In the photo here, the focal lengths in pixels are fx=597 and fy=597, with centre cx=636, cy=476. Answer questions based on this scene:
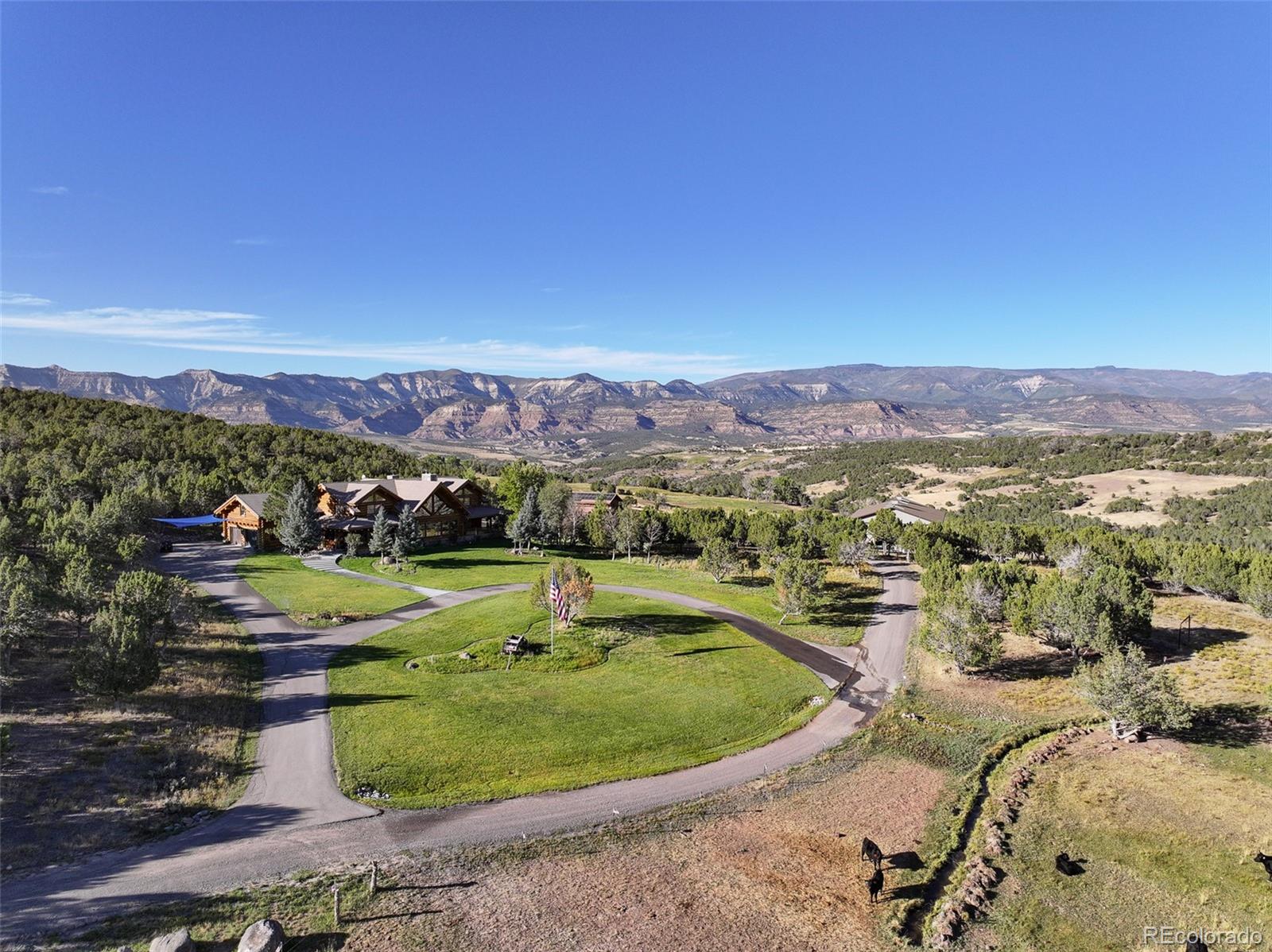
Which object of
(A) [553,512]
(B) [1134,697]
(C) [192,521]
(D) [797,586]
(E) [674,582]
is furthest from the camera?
(A) [553,512]

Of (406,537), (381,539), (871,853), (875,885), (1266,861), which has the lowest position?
(1266,861)

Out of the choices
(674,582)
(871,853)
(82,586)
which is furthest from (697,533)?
(82,586)

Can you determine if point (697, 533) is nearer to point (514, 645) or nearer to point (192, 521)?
point (514, 645)

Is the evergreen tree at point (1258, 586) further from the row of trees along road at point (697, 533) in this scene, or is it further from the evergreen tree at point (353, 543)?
the evergreen tree at point (353, 543)

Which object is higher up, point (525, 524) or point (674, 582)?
point (525, 524)

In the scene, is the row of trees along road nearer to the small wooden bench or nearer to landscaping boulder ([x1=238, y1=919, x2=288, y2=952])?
the small wooden bench
